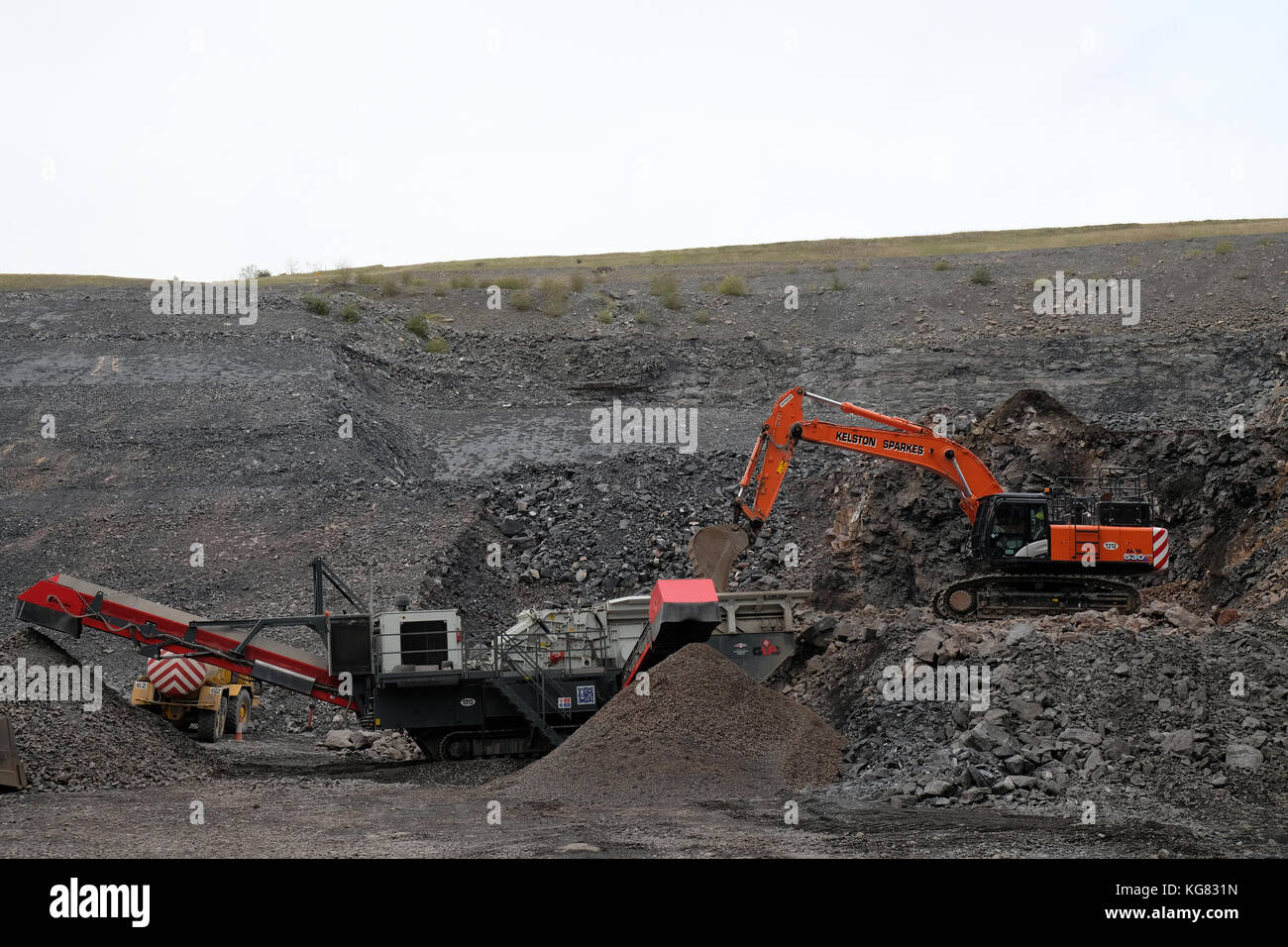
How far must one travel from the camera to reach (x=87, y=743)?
14711mm

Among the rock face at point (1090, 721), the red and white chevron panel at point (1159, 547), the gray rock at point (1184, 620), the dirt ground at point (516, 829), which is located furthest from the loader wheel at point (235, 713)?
the red and white chevron panel at point (1159, 547)

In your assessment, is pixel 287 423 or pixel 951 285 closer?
pixel 287 423

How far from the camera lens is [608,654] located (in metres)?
18.7

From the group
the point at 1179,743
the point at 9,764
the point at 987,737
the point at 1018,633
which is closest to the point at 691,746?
the point at 987,737

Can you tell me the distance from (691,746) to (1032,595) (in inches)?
306

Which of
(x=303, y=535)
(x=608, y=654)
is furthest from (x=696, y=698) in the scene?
(x=303, y=535)

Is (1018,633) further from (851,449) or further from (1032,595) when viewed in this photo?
(851,449)

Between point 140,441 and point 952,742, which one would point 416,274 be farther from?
point 952,742

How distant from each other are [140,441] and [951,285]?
2640cm

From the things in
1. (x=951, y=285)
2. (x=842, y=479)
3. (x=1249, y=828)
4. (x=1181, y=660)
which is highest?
(x=951, y=285)

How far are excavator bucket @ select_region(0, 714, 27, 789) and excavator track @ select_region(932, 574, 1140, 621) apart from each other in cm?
1229

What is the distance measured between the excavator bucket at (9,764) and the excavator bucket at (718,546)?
9462 mm

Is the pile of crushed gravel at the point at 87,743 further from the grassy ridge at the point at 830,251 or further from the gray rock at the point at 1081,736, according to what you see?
the grassy ridge at the point at 830,251

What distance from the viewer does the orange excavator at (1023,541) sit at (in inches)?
750
